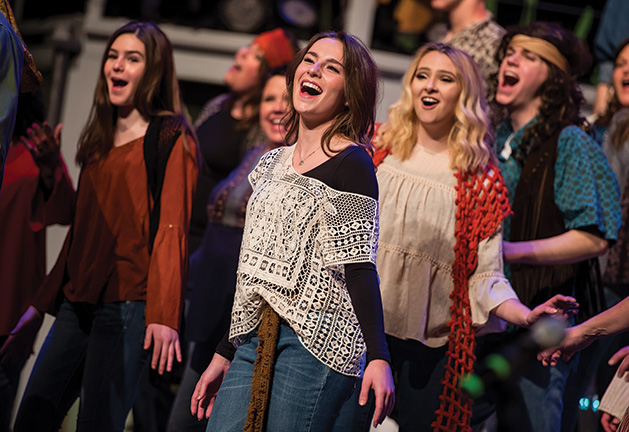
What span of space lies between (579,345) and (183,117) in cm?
170

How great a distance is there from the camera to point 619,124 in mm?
3676

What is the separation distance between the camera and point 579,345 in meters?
2.61

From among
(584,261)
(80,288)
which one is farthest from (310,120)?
(584,261)

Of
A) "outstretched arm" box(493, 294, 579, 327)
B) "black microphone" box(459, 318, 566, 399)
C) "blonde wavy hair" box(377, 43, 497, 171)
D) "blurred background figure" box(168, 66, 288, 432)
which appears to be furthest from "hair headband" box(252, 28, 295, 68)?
"black microphone" box(459, 318, 566, 399)

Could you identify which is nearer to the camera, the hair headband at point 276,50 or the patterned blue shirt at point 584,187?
the patterned blue shirt at point 584,187

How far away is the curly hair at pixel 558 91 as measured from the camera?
3.25m

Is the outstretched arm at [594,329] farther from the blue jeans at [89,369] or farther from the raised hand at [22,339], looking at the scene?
the raised hand at [22,339]

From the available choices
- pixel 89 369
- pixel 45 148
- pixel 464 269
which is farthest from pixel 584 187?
pixel 45 148

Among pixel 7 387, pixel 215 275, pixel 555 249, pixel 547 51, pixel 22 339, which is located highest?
pixel 547 51

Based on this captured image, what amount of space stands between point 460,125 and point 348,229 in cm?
100

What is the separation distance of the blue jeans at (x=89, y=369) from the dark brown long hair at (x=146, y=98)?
0.64m

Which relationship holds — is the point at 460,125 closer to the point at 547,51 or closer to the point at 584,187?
Answer: the point at 584,187

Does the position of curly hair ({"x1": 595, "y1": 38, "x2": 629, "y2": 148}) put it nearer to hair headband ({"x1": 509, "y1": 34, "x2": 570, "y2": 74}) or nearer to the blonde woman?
hair headband ({"x1": 509, "y1": 34, "x2": 570, "y2": 74})

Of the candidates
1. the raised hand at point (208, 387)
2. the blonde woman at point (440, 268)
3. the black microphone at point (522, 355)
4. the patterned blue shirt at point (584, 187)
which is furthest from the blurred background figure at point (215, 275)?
the black microphone at point (522, 355)
